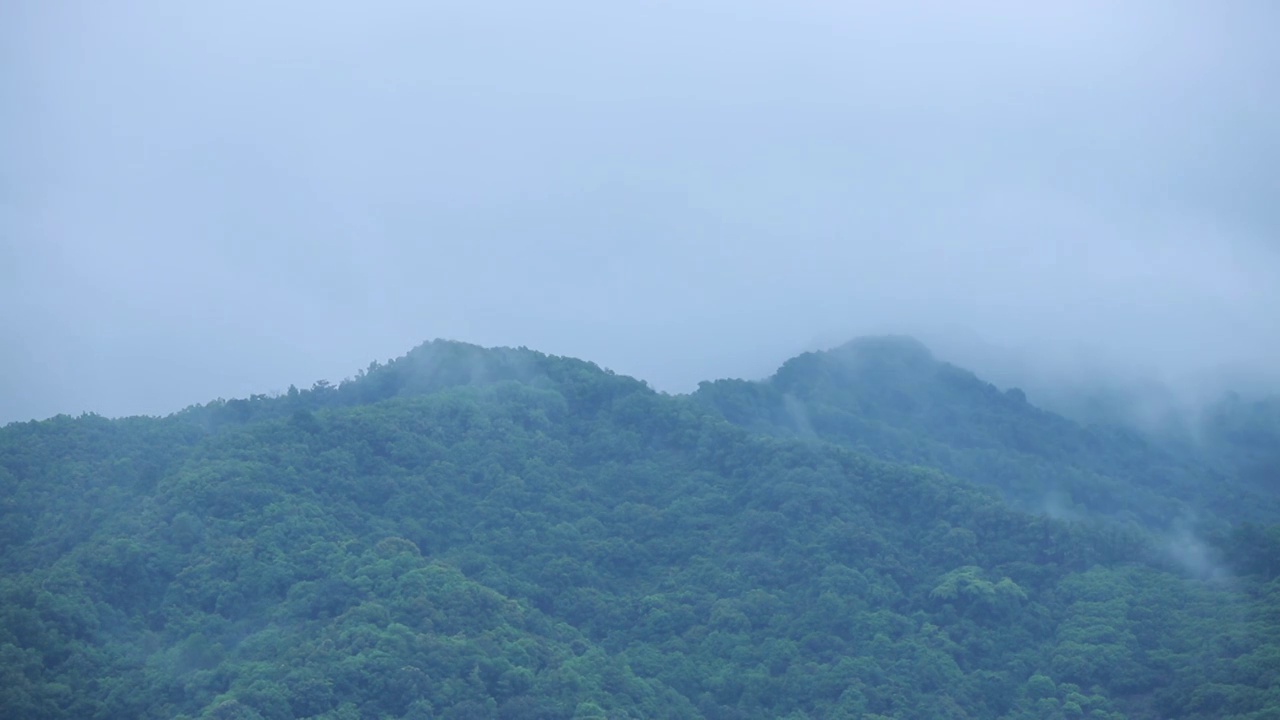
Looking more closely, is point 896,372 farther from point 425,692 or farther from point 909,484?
point 425,692

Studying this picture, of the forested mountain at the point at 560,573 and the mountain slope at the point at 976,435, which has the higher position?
the mountain slope at the point at 976,435

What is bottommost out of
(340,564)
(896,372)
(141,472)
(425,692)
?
(425,692)

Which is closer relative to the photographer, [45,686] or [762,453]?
[45,686]

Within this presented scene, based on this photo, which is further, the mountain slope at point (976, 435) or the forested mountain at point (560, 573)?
the mountain slope at point (976, 435)

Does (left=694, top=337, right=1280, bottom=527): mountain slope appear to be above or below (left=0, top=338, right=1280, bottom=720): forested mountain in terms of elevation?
above

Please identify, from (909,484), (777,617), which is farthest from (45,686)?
(909,484)

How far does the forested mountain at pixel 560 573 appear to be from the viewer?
4616cm

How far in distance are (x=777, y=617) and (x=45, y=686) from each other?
22.9m

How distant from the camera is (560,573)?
54.2 metres

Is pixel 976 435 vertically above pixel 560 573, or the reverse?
pixel 976 435

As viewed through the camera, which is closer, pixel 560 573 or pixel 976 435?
pixel 560 573

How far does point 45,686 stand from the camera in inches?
1713

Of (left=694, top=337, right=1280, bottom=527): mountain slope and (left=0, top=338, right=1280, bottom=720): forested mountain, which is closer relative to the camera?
(left=0, top=338, right=1280, bottom=720): forested mountain

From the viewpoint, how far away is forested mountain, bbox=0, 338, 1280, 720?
4616 centimetres
